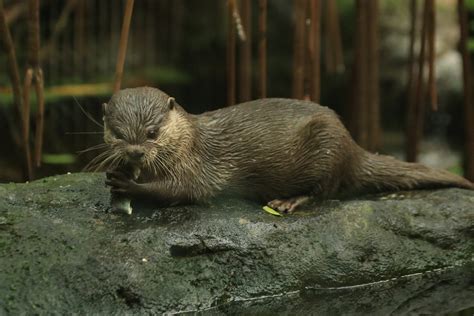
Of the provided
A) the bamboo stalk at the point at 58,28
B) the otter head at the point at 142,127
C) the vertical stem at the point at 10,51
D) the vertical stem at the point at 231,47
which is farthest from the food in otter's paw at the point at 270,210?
the bamboo stalk at the point at 58,28

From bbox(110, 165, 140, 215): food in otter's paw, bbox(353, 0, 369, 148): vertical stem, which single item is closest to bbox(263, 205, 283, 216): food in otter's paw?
bbox(110, 165, 140, 215): food in otter's paw

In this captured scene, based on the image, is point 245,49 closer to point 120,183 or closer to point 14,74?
point 14,74

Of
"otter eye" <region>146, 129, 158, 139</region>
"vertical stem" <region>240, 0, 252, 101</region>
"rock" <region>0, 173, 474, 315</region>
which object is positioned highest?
"vertical stem" <region>240, 0, 252, 101</region>

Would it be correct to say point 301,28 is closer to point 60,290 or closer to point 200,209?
point 200,209

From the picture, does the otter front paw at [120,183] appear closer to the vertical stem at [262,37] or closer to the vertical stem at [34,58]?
the vertical stem at [34,58]

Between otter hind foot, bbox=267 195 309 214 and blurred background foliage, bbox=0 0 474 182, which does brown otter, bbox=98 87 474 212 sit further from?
blurred background foliage, bbox=0 0 474 182

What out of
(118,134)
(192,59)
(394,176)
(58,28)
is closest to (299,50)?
(394,176)

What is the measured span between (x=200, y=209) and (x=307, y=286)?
626mm

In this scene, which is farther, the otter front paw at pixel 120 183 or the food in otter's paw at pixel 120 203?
the food in otter's paw at pixel 120 203

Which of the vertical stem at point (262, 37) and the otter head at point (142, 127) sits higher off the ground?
the vertical stem at point (262, 37)

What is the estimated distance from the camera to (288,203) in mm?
4594

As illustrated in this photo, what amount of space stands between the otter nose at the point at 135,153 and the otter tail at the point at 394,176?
1.33m

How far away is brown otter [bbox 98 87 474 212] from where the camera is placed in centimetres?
425

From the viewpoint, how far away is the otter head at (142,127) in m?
4.09
